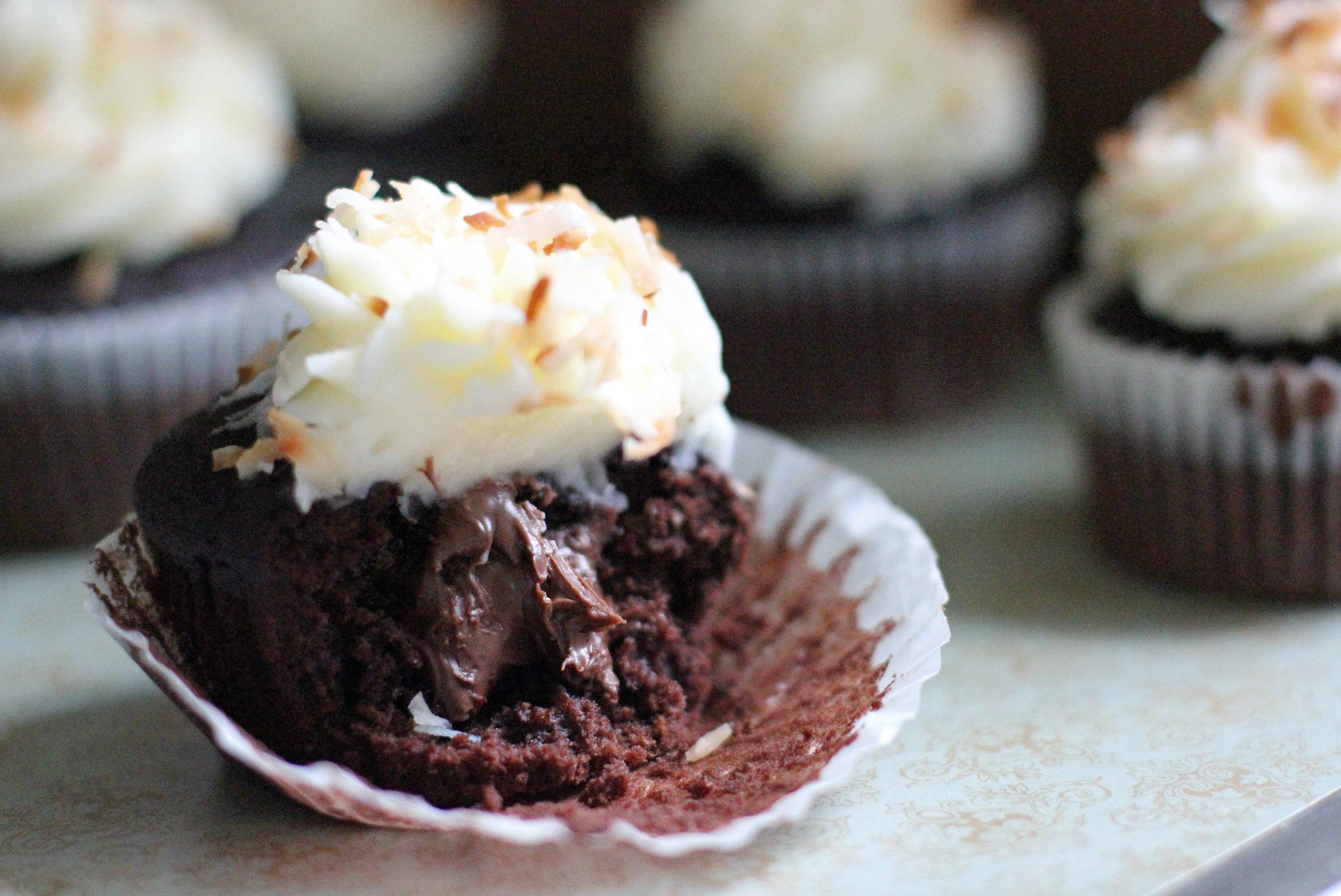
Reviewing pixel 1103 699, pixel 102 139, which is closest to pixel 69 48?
pixel 102 139

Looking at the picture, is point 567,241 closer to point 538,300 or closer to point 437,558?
point 538,300

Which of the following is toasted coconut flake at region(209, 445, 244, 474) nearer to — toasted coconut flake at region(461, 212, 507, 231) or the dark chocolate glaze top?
the dark chocolate glaze top

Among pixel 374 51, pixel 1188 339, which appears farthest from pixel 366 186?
pixel 374 51

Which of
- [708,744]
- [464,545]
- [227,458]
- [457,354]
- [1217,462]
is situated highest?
[457,354]

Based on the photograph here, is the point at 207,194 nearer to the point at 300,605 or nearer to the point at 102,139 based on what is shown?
the point at 102,139

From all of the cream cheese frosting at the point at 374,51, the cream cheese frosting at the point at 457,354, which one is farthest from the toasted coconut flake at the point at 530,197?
the cream cheese frosting at the point at 374,51

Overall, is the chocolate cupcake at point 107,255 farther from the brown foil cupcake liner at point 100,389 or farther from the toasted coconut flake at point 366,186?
the toasted coconut flake at point 366,186

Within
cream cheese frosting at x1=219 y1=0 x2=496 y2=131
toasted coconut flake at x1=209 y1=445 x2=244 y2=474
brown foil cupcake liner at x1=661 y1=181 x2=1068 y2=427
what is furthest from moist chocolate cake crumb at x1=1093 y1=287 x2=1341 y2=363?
cream cheese frosting at x1=219 y1=0 x2=496 y2=131
